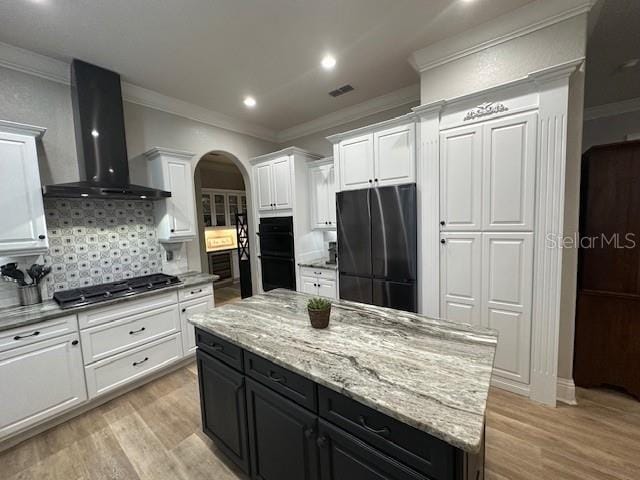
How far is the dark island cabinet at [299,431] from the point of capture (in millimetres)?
838

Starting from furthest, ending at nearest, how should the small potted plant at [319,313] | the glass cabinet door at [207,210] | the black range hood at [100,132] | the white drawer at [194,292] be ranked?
the glass cabinet door at [207,210]
the white drawer at [194,292]
the black range hood at [100,132]
the small potted plant at [319,313]

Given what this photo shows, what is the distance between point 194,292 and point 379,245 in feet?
6.92

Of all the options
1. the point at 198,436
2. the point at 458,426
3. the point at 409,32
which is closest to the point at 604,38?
the point at 409,32

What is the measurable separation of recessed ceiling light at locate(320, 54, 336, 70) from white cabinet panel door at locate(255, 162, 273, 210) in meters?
1.61

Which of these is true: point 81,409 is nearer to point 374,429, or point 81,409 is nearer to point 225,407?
point 225,407

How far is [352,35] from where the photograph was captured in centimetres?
223

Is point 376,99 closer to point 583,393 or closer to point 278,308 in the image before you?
point 278,308

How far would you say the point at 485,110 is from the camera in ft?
6.97

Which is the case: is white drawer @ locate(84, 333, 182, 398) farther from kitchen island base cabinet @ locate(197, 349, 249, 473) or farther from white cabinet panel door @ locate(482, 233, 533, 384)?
white cabinet panel door @ locate(482, 233, 533, 384)

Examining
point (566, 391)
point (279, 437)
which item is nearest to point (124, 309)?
point (279, 437)

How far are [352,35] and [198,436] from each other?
11.3ft

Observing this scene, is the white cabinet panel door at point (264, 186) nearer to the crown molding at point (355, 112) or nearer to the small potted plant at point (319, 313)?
the crown molding at point (355, 112)

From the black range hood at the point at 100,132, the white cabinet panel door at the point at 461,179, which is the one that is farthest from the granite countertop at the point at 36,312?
the white cabinet panel door at the point at 461,179

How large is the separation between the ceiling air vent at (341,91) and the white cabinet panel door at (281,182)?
39.8 inches
